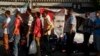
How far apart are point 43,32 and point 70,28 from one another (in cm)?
111

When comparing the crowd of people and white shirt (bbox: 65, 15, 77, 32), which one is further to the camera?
white shirt (bbox: 65, 15, 77, 32)

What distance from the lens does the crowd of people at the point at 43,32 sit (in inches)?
618

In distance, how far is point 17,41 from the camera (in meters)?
15.6

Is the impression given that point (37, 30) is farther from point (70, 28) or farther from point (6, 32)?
point (70, 28)

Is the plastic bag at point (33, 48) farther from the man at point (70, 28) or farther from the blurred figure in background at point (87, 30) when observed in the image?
the blurred figure in background at point (87, 30)

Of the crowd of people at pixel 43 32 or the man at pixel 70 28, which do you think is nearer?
the crowd of people at pixel 43 32

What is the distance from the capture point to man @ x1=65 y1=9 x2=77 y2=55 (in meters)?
16.1

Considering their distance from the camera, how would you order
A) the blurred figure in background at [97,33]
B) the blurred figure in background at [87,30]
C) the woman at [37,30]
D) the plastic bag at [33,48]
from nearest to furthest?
the blurred figure in background at [97,33], the woman at [37,30], the plastic bag at [33,48], the blurred figure in background at [87,30]

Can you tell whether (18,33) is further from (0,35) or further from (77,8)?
(77,8)

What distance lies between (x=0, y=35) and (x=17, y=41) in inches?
43.8

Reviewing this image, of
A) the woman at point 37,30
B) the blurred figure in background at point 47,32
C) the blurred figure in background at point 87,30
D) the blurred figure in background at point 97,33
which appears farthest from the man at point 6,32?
the blurred figure in background at point 97,33

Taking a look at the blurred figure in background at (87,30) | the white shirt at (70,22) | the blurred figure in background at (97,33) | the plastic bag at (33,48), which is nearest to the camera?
the blurred figure in background at (97,33)

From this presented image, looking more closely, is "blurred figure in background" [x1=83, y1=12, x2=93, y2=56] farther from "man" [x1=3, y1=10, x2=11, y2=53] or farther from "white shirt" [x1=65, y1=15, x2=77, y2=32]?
"man" [x1=3, y1=10, x2=11, y2=53]

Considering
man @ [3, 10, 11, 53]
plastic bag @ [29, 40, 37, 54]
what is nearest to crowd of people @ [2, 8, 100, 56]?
man @ [3, 10, 11, 53]
